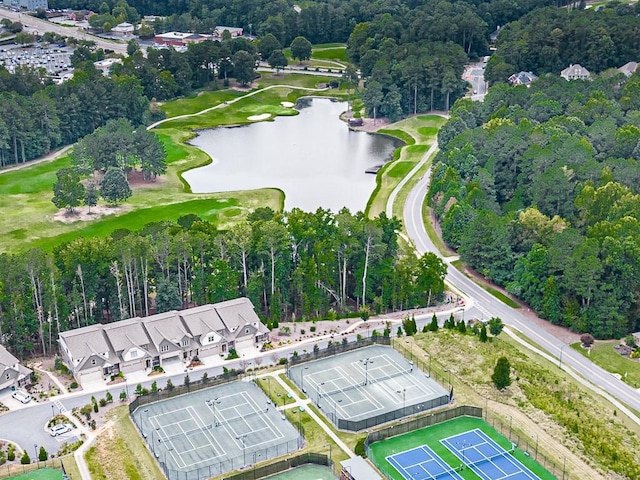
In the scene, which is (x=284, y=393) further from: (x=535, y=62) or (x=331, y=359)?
(x=535, y=62)

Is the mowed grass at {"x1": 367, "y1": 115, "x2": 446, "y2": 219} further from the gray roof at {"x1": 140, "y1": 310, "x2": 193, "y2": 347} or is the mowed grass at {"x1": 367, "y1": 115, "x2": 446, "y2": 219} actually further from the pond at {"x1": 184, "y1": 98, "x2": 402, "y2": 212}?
the gray roof at {"x1": 140, "y1": 310, "x2": 193, "y2": 347}

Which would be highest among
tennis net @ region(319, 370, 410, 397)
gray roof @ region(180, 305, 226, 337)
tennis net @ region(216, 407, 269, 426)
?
gray roof @ region(180, 305, 226, 337)

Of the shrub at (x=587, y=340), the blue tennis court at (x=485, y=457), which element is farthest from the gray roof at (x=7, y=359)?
the shrub at (x=587, y=340)

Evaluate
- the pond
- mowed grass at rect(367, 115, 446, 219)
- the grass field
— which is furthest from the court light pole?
the pond

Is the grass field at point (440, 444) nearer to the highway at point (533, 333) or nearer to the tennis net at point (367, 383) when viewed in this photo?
the tennis net at point (367, 383)

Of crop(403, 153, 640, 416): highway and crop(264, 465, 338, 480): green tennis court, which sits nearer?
crop(264, 465, 338, 480): green tennis court

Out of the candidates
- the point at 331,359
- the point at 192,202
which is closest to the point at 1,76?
the point at 192,202
